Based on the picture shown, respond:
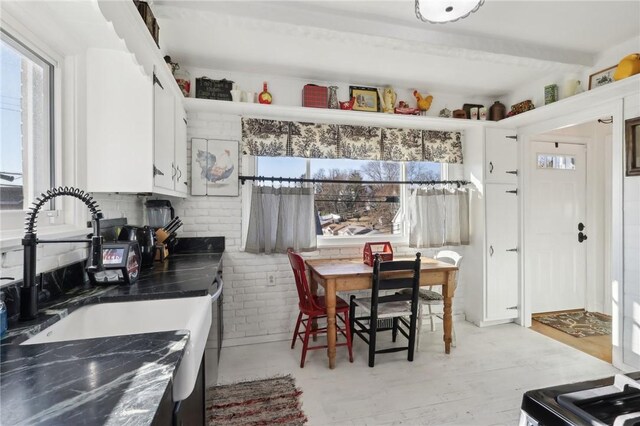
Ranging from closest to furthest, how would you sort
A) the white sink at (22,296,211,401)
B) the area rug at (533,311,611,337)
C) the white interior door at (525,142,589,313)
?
the white sink at (22,296,211,401), the area rug at (533,311,611,337), the white interior door at (525,142,589,313)

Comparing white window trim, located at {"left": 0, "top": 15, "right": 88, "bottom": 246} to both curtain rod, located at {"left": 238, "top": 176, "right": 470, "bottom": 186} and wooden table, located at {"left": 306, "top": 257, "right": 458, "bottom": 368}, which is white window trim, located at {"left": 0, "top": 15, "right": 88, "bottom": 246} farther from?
wooden table, located at {"left": 306, "top": 257, "right": 458, "bottom": 368}

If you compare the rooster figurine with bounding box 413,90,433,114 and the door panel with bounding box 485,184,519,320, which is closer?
the rooster figurine with bounding box 413,90,433,114

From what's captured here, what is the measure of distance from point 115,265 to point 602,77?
3.77 m

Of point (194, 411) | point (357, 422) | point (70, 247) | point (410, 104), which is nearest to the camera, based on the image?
point (194, 411)

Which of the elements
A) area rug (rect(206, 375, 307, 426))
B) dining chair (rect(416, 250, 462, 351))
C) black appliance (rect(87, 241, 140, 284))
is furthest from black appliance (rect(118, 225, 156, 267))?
dining chair (rect(416, 250, 462, 351))

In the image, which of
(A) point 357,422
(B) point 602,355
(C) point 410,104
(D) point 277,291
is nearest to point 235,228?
(D) point 277,291

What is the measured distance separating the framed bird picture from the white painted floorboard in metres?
1.49

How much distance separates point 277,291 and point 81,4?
2.50 m

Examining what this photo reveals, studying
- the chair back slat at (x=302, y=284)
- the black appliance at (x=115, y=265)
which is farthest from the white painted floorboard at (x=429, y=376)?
the black appliance at (x=115, y=265)

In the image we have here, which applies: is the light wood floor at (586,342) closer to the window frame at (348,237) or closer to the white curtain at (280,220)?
the window frame at (348,237)

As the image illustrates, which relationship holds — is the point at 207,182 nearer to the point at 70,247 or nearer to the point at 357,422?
the point at 70,247

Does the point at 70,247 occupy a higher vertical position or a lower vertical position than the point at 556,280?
higher

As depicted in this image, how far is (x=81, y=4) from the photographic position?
1211mm

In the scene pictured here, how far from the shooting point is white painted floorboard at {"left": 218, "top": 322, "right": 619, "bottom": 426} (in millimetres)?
1941
